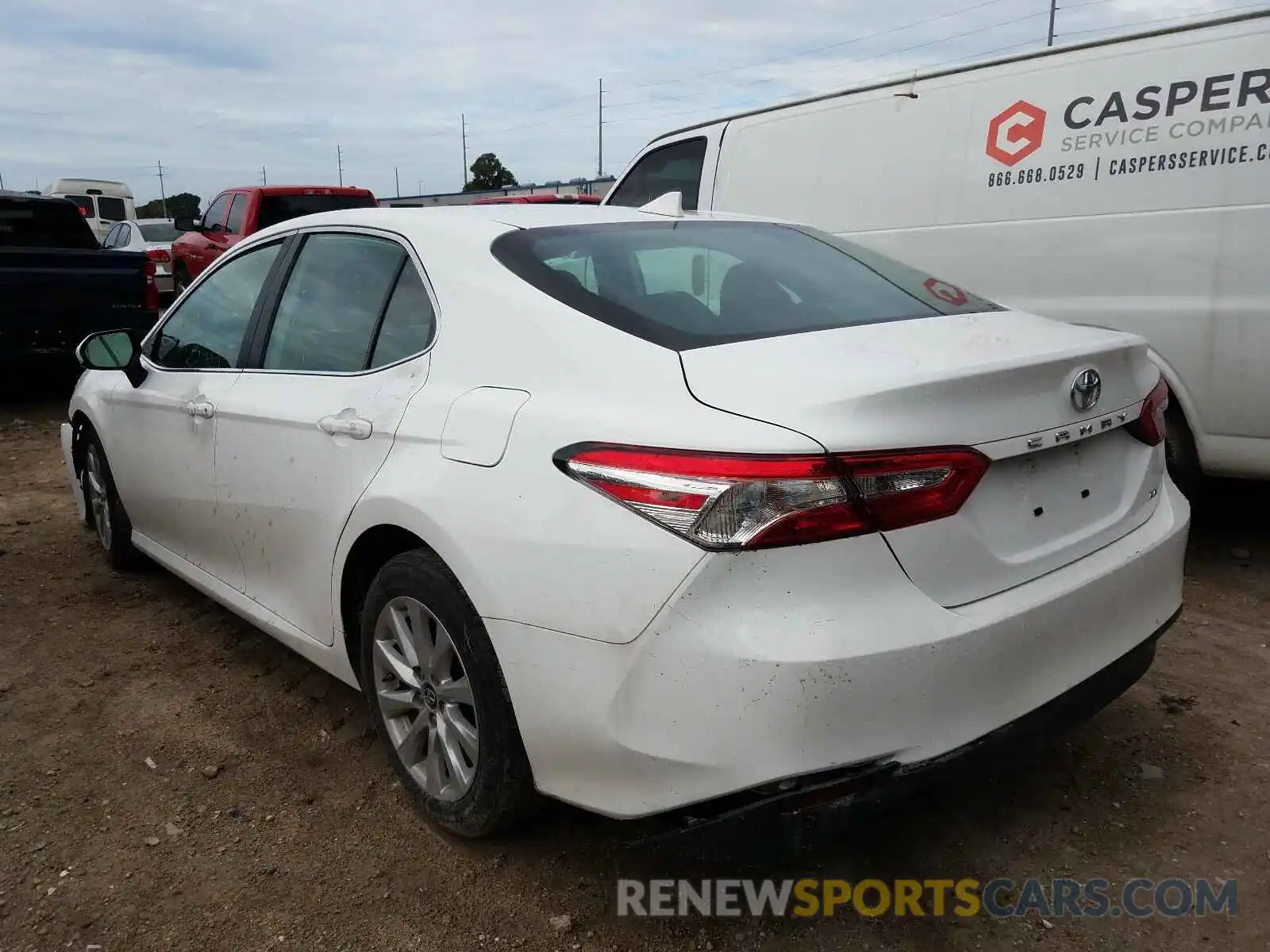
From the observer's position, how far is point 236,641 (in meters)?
3.77

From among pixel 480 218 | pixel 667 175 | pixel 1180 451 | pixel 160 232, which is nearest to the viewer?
pixel 480 218

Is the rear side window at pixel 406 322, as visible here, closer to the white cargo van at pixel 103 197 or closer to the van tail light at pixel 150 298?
the van tail light at pixel 150 298

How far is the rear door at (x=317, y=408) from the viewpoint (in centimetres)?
254

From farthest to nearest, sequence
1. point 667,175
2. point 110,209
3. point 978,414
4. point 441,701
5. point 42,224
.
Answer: point 110,209 → point 42,224 → point 667,175 → point 441,701 → point 978,414

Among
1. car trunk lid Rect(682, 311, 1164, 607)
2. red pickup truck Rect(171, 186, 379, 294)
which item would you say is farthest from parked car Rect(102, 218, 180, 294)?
car trunk lid Rect(682, 311, 1164, 607)

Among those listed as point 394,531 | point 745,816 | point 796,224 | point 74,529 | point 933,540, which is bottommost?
point 74,529

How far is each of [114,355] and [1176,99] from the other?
13.7 feet

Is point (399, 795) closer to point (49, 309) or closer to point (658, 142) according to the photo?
point (658, 142)

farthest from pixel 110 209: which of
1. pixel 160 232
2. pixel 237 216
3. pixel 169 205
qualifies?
pixel 169 205

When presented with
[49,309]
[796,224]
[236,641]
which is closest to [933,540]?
[796,224]

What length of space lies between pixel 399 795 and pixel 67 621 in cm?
209

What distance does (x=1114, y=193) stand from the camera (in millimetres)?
4102

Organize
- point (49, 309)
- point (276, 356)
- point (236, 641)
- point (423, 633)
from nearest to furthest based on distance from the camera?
1. point (423, 633)
2. point (276, 356)
3. point (236, 641)
4. point (49, 309)

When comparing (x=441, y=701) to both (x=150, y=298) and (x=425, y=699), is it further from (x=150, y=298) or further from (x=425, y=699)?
(x=150, y=298)
